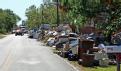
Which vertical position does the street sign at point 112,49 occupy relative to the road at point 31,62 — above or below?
above

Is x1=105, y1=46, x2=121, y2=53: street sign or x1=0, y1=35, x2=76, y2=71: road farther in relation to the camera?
x1=0, y1=35, x2=76, y2=71: road

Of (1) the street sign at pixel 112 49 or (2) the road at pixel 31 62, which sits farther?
(2) the road at pixel 31 62

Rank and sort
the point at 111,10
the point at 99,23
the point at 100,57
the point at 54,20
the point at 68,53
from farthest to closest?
the point at 54,20 → the point at 68,53 → the point at 99,23 → the point at 100,57 → the point at 111,10

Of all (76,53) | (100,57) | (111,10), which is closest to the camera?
(111,10)

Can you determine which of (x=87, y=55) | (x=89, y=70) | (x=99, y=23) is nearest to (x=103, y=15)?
(x=99, y=23)

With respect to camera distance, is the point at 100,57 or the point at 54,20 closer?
the point at 100,57

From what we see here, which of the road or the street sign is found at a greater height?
the street sign

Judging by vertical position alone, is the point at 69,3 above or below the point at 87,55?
above

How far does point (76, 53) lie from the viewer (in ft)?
103

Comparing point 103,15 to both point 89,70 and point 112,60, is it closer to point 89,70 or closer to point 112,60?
point 112,60

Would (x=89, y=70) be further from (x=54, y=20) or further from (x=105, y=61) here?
(x=54, y=20)

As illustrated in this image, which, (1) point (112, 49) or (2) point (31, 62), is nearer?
(1) point (112, 49)

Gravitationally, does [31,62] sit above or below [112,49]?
below

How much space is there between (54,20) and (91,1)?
290 ft
